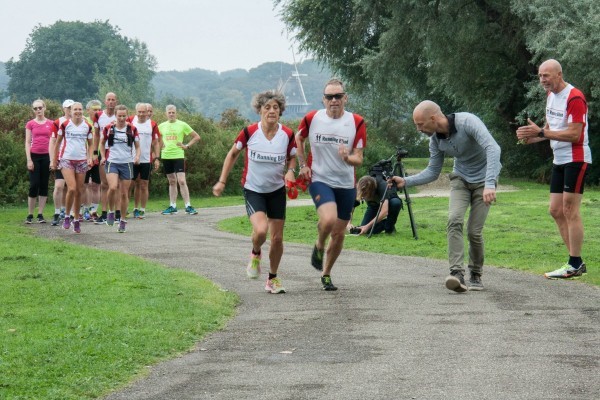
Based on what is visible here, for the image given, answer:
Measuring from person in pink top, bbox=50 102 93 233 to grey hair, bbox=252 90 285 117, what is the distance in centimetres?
837

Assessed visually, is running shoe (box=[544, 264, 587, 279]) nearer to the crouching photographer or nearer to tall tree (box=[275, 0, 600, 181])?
the crouching photographer

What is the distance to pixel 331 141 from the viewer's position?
11695 millimetres

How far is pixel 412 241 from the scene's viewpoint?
59.1 feet

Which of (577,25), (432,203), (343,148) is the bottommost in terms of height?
(432,203)

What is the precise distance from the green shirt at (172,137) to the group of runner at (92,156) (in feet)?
3.78

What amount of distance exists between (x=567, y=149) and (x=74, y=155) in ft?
30.9

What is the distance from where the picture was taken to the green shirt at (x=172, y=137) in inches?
966

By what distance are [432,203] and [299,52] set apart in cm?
1855

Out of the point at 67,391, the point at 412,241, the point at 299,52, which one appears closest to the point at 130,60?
the point at 299,52

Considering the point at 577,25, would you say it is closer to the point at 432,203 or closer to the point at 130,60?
the point at 432,203

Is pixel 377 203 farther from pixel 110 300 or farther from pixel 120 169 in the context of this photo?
pixel 110 300

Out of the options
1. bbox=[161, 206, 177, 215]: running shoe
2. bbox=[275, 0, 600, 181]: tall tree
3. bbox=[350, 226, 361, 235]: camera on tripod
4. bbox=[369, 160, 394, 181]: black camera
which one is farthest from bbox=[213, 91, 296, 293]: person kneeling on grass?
bbox=[275, 0, 600, 181]: tall tree

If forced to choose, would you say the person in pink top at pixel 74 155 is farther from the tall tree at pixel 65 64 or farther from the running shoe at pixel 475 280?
the tall tree at pixel 65 64

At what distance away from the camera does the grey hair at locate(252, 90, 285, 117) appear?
1173cm
